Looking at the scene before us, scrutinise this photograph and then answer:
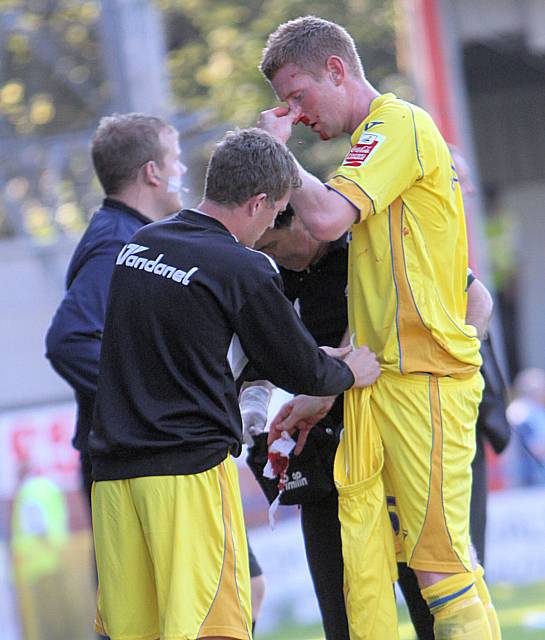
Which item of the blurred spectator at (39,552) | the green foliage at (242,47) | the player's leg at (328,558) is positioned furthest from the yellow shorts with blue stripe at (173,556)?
the green foliage at (242,47)

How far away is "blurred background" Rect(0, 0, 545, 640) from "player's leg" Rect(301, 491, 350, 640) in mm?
1374

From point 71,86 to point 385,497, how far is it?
8183 mm

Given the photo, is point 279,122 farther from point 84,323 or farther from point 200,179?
point 200,179

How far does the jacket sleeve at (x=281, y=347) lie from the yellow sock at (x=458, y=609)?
0.66 metres

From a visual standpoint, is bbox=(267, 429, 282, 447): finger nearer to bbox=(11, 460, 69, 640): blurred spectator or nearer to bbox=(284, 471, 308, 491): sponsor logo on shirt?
bbox=(284, 471, 308, 491): sponsor logo on shirt

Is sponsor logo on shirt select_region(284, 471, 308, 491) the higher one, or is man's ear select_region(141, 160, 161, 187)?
man's ear select_region(141, 160, 161, 187)

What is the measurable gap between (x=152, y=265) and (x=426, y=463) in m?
0.98

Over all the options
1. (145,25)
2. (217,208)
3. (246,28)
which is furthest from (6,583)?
(246,28)

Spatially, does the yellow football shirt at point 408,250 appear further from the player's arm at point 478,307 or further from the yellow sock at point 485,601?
the yellow sock at point 485,601

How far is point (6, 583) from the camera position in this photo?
7762 millimetres

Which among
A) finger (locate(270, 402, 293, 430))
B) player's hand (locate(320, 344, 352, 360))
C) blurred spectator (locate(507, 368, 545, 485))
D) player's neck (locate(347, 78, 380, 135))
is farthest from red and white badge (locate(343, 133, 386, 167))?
blurred spectator (locate(507, 368, 545, 485))

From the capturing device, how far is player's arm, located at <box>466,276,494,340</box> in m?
4.00

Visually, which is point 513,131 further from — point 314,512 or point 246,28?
point 314,512

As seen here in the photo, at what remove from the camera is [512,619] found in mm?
7059
